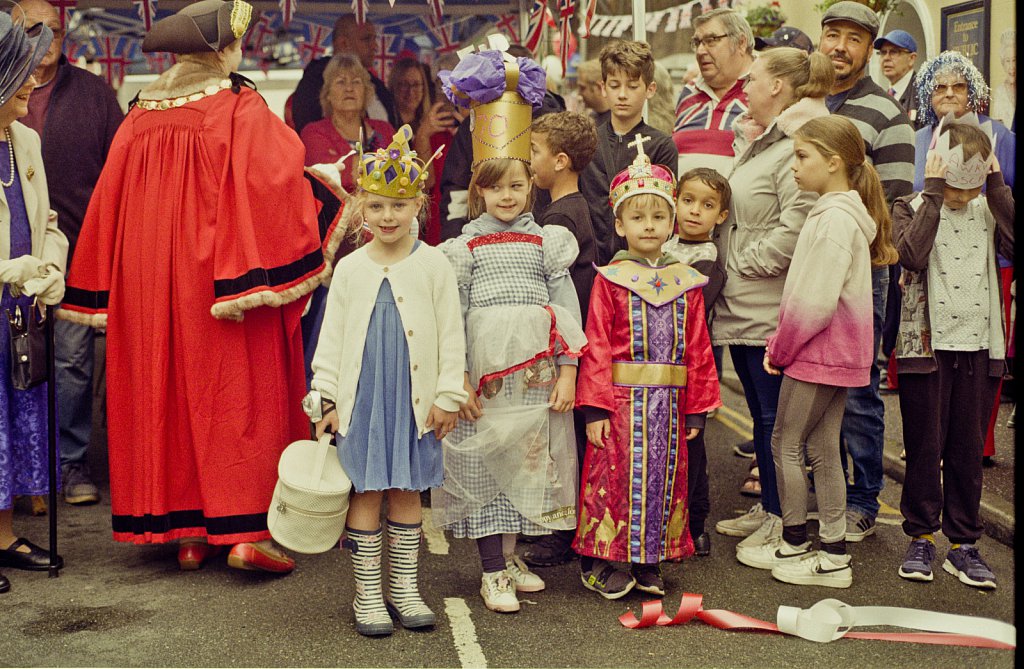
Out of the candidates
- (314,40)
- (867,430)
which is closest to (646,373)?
(867,430)

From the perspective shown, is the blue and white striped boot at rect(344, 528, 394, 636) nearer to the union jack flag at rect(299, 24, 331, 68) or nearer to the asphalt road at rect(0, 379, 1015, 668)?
the asphalt road at rect(0, 379, 1015, 668)

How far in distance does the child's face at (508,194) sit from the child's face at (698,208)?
33.9 inches

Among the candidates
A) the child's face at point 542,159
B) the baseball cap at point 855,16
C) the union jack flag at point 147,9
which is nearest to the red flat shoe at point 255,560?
the child's face at point 542,159

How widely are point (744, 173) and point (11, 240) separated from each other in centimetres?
306

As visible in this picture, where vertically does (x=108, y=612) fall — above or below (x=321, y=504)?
below

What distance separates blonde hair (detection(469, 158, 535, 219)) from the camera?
462 centimetres

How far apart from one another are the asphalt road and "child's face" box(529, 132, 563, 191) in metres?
1.63

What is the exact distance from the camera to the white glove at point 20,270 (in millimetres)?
4766

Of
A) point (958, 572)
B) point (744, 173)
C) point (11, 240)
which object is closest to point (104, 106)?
point (11, 240)

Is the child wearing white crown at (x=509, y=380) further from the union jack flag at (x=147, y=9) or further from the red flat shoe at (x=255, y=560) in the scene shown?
the union jack flag at (x=147, y=9)

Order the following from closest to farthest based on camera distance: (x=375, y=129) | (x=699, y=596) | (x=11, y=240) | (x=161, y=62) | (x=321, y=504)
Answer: (x=321, y=504)
(x=699, y=596)
(x=11, y=240)
(x=375, y=129)
(x=161, y=62)

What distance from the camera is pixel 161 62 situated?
396 inches

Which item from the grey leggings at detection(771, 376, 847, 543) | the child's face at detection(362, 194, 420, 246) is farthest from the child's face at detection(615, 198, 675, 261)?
the child's face at detection(362, 194, 420, 246)

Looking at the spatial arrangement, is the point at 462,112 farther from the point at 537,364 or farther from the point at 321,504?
the point at 321,504
